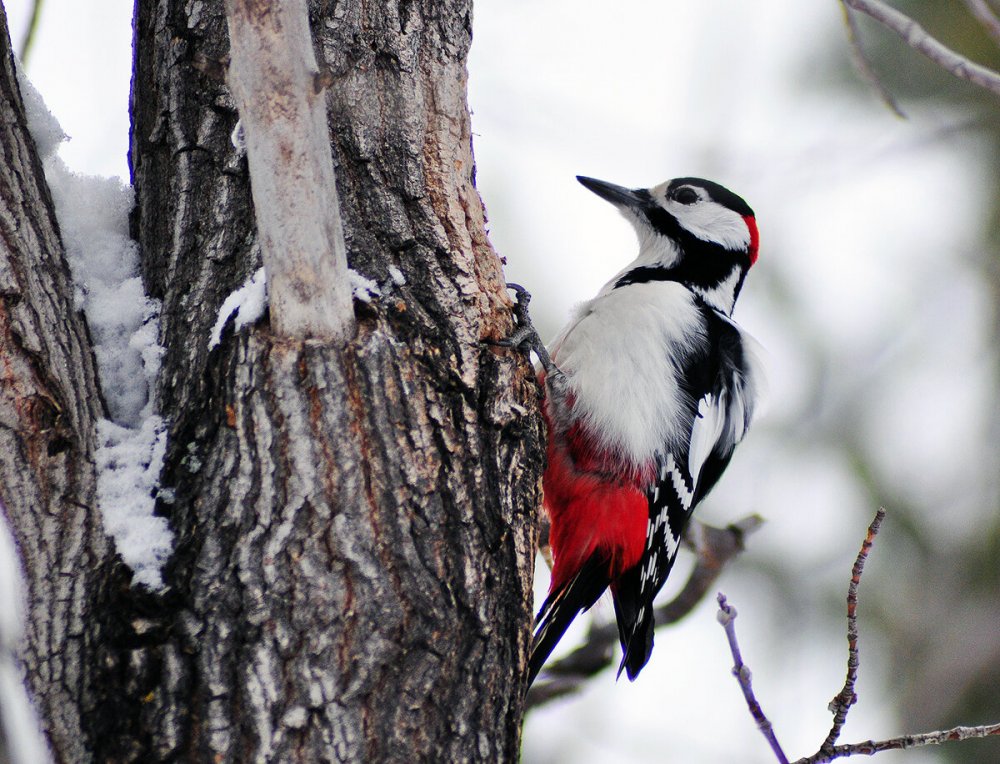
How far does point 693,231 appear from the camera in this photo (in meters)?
3.36

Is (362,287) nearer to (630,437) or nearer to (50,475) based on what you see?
(50,475)

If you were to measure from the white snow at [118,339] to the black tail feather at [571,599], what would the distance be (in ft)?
4.07

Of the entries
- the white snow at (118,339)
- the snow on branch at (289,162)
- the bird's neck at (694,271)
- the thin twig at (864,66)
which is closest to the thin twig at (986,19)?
the thin twig at (864,66)

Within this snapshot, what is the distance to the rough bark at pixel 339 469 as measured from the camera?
4.69ft

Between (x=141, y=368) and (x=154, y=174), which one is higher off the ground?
(x=154, y=174)

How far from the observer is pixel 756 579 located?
19.2 feet

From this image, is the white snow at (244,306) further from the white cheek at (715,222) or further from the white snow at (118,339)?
the white cheek at (715,222)

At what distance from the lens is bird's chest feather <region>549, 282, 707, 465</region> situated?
8.55 ft

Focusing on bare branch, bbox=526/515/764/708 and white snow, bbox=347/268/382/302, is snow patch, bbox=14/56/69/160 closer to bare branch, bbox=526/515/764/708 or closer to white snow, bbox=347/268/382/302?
A: white snow, bbox=347/268/382/302

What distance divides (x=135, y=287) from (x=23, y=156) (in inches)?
11.2

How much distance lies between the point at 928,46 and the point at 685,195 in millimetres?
1543

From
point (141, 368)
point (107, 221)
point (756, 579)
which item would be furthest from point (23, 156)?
point (756, 579)

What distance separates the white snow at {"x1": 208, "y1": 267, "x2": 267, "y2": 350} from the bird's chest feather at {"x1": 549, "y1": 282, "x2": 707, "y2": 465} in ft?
3.77

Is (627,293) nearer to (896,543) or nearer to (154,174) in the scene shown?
(154,174)
